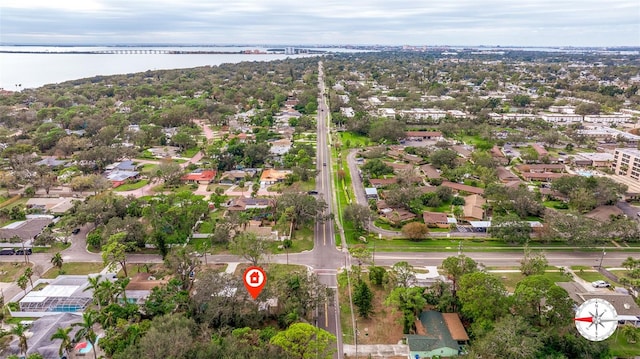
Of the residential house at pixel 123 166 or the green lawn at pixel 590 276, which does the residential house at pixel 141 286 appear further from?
the green lawn at pixel 590 276

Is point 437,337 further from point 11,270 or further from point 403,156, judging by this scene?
point 403,156

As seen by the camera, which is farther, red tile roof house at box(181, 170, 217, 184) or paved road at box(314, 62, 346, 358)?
red tile roof house at box(181, 170, 217, 184)

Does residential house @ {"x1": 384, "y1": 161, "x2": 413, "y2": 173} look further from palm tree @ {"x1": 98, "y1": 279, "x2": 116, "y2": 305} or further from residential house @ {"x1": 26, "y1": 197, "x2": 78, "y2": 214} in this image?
residential house @ {"x1": 26, "y1": 197, "x2": 78, "y2": 214}

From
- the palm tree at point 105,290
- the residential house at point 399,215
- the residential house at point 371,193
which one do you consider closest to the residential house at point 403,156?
the residential house at point 371,193

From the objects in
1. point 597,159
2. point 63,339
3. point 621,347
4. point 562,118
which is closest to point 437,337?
point 621,347

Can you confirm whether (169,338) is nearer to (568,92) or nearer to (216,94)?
(216,94)

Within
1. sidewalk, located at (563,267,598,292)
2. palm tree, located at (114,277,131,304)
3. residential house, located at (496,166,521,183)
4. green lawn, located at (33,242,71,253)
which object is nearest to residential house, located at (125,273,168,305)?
palm tree, located at (114,277,131,304)
